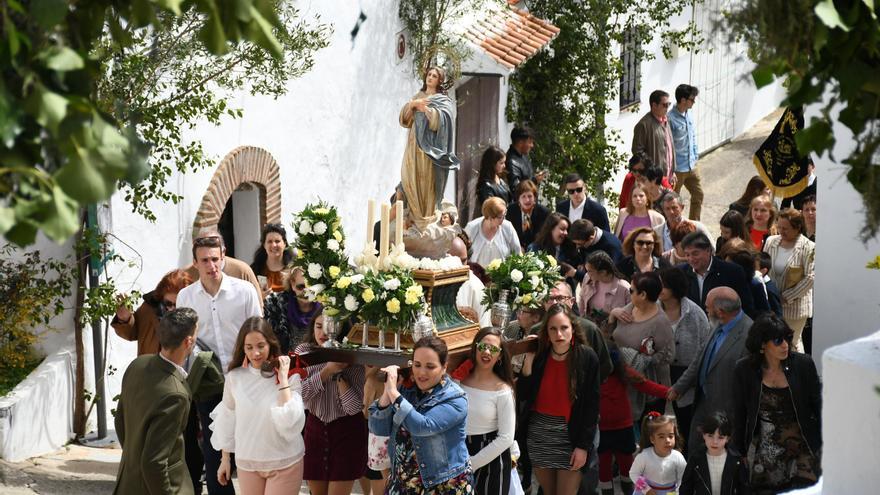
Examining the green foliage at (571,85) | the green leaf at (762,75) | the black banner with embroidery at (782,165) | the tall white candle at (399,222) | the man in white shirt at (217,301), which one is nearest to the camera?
the green leaf at (762,75)

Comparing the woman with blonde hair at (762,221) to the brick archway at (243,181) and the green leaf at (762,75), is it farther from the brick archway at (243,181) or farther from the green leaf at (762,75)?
the green leaf at (762,75)

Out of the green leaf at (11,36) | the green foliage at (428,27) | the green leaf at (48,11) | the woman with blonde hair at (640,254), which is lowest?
the green leaf at (11,36)

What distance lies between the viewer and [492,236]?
1177 centimetres

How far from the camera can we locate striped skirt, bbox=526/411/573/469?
848cm

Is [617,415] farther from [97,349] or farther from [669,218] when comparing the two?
[669,218]

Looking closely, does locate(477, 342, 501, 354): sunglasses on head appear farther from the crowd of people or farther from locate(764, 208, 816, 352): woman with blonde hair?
locate(764, 208, 816, 352): woman with blonde hair

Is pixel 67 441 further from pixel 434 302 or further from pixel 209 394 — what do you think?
pixel 434 302

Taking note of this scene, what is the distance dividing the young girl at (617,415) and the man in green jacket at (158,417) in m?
2.93

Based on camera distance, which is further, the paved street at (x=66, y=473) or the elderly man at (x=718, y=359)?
the paved street at (x=66, y=473)

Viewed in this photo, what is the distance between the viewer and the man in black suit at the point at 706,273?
10141 millimetres

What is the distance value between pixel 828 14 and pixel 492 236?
814cm

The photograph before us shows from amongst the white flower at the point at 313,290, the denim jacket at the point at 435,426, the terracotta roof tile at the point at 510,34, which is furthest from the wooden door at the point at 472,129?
the denim jacket at the point at 435,426

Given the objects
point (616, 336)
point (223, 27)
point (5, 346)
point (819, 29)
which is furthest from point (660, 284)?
point (223, 27)

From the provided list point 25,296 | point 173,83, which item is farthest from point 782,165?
point 25,296
